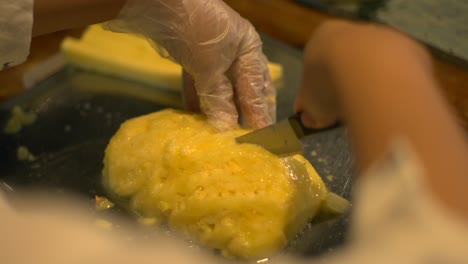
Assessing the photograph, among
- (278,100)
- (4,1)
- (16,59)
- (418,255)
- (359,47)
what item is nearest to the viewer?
(418,255)

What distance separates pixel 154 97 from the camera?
1.34m

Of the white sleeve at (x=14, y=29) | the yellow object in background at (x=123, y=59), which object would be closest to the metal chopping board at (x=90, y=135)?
the yellow object in background at (x=123, y=59)

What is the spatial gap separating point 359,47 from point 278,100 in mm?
818

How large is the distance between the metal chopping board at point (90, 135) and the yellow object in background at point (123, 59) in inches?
0.9

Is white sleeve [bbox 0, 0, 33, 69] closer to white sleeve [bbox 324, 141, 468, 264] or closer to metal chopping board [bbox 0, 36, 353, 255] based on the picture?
metal chopping board [bbox 0, 36, 353, 255]

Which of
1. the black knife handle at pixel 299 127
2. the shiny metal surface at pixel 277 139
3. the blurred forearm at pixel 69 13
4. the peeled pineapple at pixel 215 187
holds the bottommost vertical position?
the peeled pineapple at pixel 215 187

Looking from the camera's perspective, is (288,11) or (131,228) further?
(288,11)

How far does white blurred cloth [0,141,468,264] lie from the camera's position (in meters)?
0.37

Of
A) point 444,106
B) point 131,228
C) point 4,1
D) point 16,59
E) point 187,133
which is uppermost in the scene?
point 444,106

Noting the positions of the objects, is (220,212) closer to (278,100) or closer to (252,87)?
(252,87)

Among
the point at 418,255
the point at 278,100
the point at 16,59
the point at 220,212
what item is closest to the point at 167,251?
the point at 418,255

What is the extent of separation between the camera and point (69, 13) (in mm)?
959

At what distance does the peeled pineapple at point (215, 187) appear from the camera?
0.94 m

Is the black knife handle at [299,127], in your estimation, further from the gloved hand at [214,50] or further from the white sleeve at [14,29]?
the white sleeve at [14,29]
